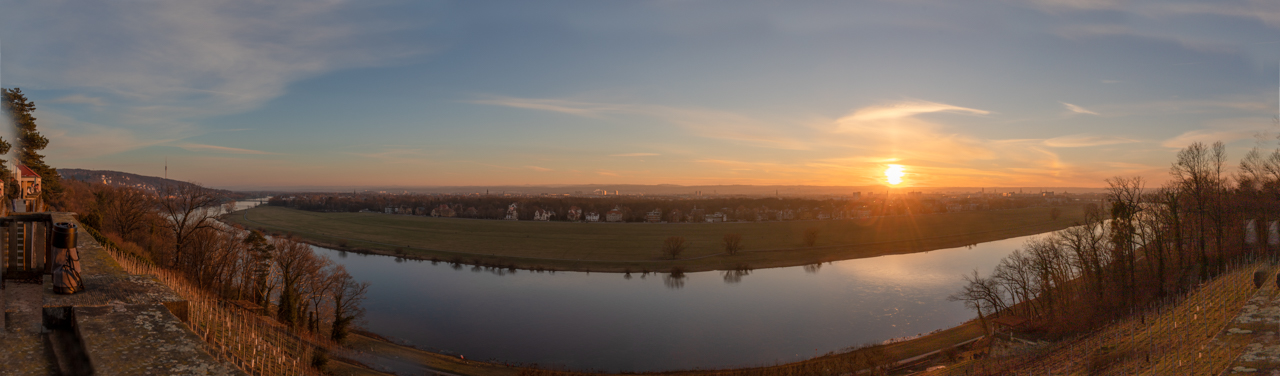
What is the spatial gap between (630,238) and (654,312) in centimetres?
3301

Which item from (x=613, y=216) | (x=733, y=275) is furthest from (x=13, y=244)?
(x=613, y=216)

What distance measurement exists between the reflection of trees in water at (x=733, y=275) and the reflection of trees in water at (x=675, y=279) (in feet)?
12.5

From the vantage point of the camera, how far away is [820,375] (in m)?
20.5

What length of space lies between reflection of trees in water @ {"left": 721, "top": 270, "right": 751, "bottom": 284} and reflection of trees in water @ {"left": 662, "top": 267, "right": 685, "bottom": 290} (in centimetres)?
381

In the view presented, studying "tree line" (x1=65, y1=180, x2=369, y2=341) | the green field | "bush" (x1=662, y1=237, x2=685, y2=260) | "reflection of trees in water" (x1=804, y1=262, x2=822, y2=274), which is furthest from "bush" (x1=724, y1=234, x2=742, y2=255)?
"tree line" (x1=65, y1=180, x2=369, y2=341)

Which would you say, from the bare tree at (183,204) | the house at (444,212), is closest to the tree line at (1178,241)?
the bare tree at (183,204)

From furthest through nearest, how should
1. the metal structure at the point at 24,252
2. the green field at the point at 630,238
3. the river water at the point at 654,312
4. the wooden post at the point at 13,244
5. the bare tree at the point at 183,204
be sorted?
the green field at the point at 630,238
the river water at the point at 654,312
the bare tree at the point at 183,204
the wooden post at the point at 13,244
the metal structure at the point at 24,252

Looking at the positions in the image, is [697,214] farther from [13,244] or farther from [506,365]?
[13,244]

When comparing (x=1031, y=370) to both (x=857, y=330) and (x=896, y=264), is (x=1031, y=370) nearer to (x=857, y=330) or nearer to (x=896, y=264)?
(x=857, y=330)

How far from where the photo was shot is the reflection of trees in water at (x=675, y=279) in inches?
1645

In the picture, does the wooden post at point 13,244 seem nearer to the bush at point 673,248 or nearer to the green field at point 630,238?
the green field at point 630,238

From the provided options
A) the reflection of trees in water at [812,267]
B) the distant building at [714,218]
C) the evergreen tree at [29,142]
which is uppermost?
the evergreen tree at [29,142]

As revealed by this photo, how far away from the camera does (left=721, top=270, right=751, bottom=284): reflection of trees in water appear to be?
43925 mm

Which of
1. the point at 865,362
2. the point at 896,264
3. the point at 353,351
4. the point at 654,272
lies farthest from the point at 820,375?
the point at 896,264
